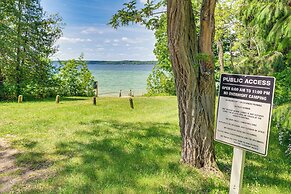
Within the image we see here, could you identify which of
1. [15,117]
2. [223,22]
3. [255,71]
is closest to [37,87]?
[15,117]

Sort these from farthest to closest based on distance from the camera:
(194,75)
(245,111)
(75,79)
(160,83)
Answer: (160,83)
(75,79)
(194,75)
(245,111)

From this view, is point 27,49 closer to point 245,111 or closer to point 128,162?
point 128,162

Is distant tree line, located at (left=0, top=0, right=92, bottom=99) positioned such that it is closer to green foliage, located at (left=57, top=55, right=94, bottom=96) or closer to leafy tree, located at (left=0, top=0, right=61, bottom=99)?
leafy tree, located at (left=0, top=0, right=61, bottom=99)

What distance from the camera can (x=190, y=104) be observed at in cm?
389

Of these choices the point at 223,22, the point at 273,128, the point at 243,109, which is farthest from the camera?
the point at 223,22

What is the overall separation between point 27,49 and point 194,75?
624 inches

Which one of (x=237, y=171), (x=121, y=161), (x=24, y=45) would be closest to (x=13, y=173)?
(x=121, y=161)

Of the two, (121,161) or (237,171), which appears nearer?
(237,171)

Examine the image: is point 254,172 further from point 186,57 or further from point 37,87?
point 37,87

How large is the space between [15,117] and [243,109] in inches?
341

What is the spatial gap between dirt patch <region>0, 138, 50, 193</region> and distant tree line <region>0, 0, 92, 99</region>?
1188 centimetres

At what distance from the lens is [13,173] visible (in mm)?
4199

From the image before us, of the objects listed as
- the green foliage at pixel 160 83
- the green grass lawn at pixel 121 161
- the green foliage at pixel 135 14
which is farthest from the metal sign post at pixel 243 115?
the green foliage at pixel 160 83

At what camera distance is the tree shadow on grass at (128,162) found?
3.49 meters
